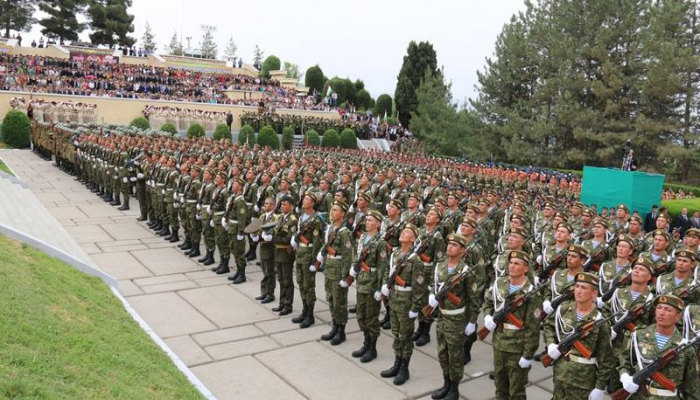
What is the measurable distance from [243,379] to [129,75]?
39.8m

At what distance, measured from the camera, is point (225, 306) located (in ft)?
29.2

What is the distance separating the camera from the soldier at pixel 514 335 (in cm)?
518

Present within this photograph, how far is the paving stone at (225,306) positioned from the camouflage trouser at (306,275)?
2.46 feet

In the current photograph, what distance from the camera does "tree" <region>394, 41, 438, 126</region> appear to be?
146ft

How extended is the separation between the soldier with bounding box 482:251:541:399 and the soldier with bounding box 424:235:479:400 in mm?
491

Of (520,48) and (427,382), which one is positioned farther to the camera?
(520,48)

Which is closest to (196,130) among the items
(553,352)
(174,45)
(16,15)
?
(553,352)

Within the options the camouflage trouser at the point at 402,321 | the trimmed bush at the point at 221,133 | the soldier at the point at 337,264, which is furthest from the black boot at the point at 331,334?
the trimmed bush at the point at 221,133

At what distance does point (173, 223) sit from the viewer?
12.7 metres

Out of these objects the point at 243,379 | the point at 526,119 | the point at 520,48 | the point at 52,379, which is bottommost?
the point at 243,379

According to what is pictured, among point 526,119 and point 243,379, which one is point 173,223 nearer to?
point 243,379

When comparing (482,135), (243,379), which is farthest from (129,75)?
(243,379)

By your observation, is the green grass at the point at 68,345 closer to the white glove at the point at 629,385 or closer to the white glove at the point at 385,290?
the white glove at the point at 385,290

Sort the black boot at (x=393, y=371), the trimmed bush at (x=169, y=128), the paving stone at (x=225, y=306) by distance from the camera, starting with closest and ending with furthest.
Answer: the black boot at (x=393, y=371), the paving stone at (x=225, y=306), the trimmed bush at (x=169, y=128)
